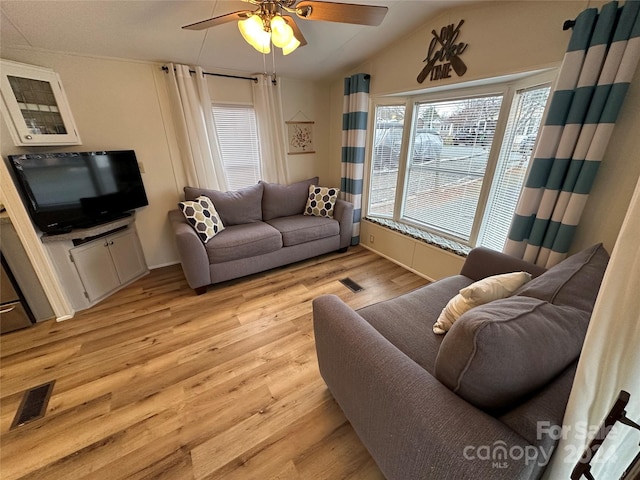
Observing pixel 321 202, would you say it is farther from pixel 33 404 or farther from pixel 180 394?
pixel 33 404

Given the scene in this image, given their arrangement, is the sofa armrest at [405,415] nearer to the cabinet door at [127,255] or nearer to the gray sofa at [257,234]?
the gray sofa at [257,234]

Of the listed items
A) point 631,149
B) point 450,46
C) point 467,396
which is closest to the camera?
point 467,396

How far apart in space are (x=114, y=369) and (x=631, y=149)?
133 inches

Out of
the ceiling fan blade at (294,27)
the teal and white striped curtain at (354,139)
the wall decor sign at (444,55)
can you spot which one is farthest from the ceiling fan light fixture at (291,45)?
the teal and white striped curtain at (354,139)

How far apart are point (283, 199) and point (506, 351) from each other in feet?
9.36

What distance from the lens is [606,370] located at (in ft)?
1.73

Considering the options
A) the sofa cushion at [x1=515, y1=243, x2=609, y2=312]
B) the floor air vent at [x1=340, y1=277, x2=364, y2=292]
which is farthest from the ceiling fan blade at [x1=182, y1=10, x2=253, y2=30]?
the floor air vent at [x1=340, y1=277, x2=364, y2=292]

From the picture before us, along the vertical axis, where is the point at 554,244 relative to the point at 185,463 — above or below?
above

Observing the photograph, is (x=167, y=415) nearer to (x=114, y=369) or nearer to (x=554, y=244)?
(x=114, y=369)

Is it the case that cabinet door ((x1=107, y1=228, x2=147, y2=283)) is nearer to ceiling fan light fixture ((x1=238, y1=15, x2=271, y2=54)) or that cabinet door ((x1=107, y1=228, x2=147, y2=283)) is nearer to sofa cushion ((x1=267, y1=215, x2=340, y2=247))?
sofa cushion ((x1=267, y1=215, x2=340, y2=247))

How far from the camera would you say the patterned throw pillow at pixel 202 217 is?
2453 millimetres

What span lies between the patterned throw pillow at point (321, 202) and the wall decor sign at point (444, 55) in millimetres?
1536

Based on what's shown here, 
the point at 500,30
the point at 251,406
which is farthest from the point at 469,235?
the point at 251,406

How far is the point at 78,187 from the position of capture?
2.21 metres
